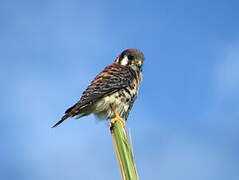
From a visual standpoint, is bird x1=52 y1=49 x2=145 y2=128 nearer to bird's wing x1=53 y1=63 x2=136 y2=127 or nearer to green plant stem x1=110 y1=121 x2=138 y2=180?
bird's wing x1=53 y1=63 x2=136 y2=127

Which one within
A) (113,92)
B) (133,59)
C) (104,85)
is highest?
(133,59)

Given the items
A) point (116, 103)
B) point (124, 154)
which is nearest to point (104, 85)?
point (116, 103)

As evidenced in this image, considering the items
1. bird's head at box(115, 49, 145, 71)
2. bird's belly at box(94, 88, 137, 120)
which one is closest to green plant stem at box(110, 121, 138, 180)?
bird's belly at box(94, 88, 137, 120)

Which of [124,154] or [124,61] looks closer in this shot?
[124,154]

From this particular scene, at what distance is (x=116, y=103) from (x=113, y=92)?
179 millimetres

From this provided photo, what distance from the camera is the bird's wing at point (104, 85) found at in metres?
4.22

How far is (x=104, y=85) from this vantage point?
14.8 feet

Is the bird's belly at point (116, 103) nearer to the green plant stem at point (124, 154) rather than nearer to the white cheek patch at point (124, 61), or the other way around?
the white cheek patch at point (124, 61)

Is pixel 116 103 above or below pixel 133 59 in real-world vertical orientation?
below

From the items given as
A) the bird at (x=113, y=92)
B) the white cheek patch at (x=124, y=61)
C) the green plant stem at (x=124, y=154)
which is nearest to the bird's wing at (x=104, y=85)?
the bird at (x=113, y=92)

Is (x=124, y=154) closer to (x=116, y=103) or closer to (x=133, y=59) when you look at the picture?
(x=116, y=103)

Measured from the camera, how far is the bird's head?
4977 millimetres

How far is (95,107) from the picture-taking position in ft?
14.8

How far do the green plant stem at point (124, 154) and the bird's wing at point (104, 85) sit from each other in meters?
1.15
